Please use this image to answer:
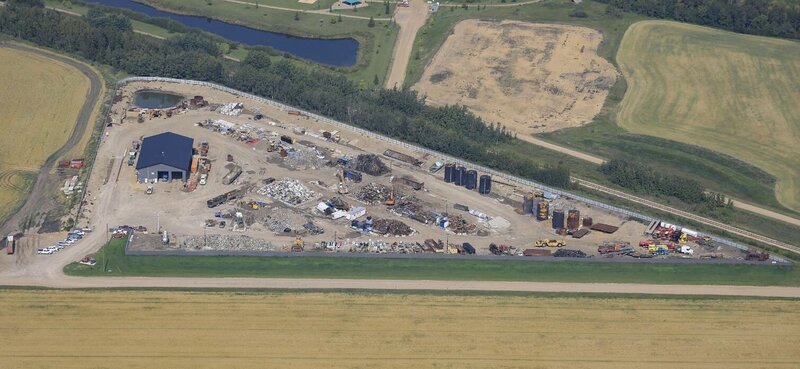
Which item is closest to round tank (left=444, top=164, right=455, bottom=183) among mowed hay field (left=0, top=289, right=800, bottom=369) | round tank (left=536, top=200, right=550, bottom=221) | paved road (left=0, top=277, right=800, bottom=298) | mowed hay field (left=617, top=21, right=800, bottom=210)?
round tank (left=536, top=200, right=550, bottom=221)

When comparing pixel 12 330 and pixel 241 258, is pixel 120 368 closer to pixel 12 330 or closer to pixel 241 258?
pixel 12 330

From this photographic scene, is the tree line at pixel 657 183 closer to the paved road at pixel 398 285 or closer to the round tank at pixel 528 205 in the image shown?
the round tank at pixel 528 205

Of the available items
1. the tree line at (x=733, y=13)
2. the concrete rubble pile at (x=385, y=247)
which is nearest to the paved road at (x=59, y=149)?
the concrete rubble pile at (x=385, y=247)

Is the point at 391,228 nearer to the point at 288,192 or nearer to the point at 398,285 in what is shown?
the point at 398,285

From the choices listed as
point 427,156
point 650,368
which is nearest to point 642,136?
point 427,156

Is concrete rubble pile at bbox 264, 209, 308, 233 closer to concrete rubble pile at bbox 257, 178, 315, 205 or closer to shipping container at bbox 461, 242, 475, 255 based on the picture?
concrete rubble pile at bbox 257, 178, 315, 205

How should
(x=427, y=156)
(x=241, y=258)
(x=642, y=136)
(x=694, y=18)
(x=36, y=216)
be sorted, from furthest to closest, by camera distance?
1. (x=694, y=18)
2. (x=642, y=136)
3. (x=427, y=156)
4. (x=36, y=216)
5. (x=241, y=258)
